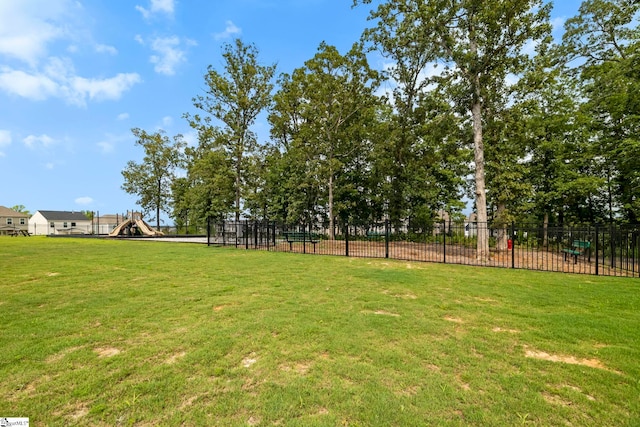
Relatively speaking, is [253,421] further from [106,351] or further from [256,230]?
[256,230]

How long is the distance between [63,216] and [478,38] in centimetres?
7840

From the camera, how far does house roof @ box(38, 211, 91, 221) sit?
193ft

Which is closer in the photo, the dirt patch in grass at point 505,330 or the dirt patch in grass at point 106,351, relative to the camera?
the dirt patch in grass at point 106,351

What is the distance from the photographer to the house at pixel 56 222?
55816 millimetres

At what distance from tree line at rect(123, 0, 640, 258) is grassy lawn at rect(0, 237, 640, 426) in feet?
28.4

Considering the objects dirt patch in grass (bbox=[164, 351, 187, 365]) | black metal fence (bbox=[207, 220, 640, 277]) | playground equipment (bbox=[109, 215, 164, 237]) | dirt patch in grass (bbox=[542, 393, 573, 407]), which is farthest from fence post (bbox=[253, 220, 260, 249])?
playground equipment (bbox=[109, 215, 164, 237])

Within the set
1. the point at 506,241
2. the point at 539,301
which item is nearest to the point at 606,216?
the point at 506,241

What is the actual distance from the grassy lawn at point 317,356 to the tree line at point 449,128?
8661 mm

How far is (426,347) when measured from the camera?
3.48 metres

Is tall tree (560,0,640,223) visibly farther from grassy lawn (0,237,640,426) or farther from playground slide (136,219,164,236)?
playground slide (136,219,164,236)

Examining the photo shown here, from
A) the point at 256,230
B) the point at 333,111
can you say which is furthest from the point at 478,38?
the point at 256,230

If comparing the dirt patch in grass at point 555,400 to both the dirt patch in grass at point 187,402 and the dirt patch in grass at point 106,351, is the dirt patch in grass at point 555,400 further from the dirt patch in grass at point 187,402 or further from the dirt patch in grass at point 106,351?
the dirt patch in grass at point 106,351

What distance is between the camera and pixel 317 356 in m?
3.23

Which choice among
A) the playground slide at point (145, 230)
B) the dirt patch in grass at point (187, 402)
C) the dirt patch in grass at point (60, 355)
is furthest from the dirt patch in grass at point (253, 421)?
the playground slide at point (145, 230)
